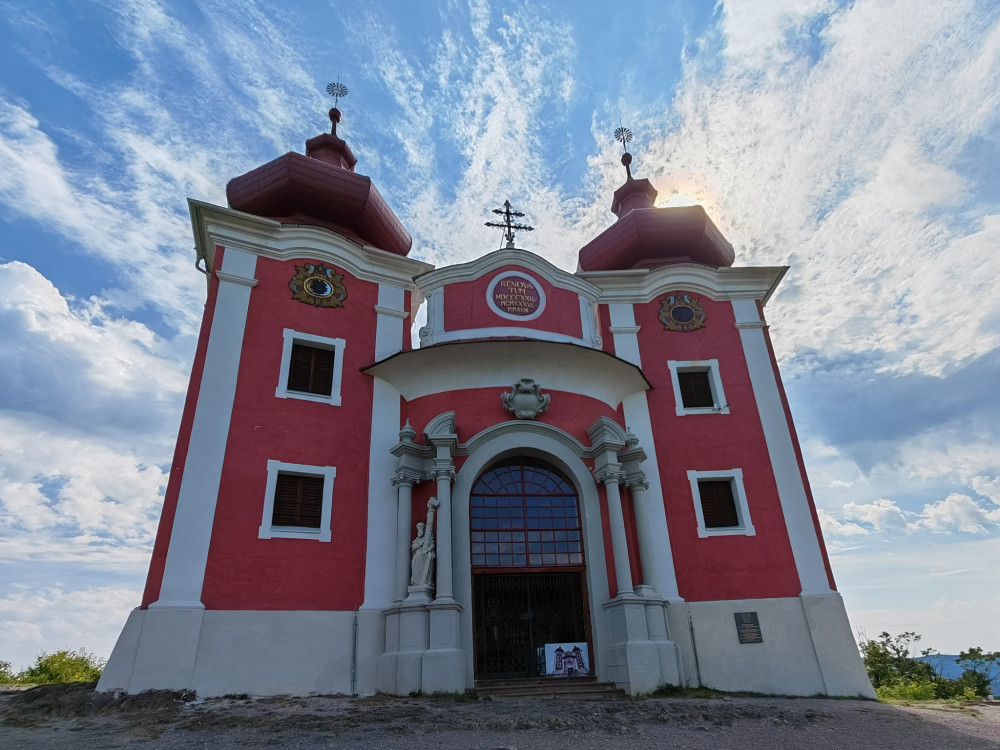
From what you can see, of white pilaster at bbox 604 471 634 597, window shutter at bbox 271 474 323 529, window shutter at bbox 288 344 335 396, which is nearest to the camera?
white pilaster at bbox 604 471 634 597

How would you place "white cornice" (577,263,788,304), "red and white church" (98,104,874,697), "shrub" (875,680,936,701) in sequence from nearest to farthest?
"red and white church" (98,104,874,697) < "shrub" (875,680,936,701) < "white cornice" (577,263,788,304)

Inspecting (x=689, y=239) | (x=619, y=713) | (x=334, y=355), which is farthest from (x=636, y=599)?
(x=689, y=239)

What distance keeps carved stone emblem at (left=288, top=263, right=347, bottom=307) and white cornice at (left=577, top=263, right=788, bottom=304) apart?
6583mm

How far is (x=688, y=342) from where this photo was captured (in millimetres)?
17859

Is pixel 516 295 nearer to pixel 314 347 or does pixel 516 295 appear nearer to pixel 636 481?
pixel 314 347

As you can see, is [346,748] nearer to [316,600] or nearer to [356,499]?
[316,600]

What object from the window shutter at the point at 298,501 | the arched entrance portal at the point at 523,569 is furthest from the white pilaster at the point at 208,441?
the arched entrance portal at the point at 523,569

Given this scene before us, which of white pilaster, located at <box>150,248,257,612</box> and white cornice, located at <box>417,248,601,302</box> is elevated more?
white cornice, located at <box>417,248,601,302</box>

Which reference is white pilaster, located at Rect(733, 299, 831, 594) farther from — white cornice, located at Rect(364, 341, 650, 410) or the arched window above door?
the arched window above door

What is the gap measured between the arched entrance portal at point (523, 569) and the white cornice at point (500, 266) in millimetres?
5144

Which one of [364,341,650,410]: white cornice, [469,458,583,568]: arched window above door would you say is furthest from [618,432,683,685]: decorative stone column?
[364,341,650,410]: white cornice

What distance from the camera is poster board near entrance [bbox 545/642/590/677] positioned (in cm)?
1272

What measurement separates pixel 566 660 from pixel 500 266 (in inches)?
378

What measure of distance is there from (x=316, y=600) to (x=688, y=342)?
451 inches
